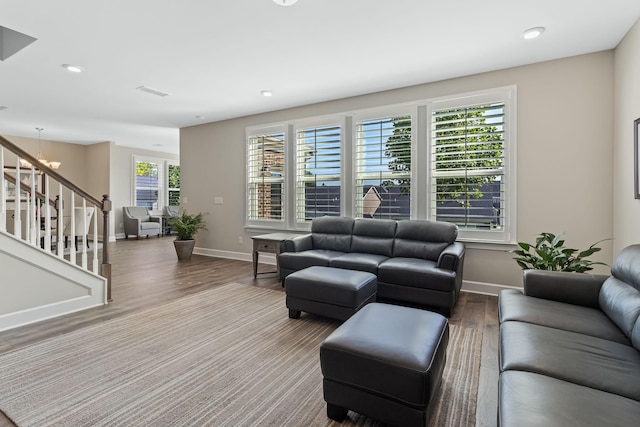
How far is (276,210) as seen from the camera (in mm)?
5637

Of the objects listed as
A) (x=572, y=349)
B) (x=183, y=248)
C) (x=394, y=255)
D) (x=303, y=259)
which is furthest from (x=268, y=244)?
(x=572, y=349)

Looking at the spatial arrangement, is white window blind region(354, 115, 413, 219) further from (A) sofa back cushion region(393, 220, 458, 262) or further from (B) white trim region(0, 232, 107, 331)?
(B) white trim region(0, 232, 107, 331)

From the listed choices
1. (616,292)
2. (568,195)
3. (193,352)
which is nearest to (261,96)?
(193,352)

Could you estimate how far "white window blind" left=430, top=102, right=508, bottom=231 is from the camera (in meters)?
3.85

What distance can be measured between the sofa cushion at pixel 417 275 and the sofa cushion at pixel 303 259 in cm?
69

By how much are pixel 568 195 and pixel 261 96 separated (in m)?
4.13

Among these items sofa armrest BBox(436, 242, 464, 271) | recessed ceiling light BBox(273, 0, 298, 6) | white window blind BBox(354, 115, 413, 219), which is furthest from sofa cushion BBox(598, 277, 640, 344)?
recessed ceiling light BBox(273, 0, 298, 6)

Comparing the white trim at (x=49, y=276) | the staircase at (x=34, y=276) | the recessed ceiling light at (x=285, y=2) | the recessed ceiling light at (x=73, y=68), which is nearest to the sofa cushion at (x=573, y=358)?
the recessed ceiling light at (x=285, y=2)

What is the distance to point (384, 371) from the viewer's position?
155 centimetres

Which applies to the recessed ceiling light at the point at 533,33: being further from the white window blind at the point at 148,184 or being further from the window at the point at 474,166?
the white window blind at the point at 148,184

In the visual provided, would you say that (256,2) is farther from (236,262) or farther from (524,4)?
(236,262)

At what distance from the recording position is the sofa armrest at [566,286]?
7.32 ft

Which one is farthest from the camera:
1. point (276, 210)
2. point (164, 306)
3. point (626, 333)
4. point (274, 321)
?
point (276, 210)

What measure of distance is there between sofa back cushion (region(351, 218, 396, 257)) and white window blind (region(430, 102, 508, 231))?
2.15ft
